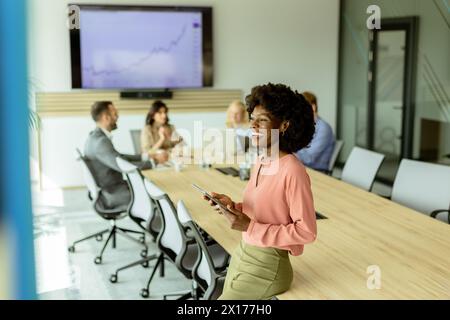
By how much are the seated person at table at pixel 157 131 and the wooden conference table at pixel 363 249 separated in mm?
1418

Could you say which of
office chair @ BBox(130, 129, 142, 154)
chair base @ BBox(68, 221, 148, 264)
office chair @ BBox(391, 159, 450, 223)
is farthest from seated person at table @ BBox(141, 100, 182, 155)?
office chair @ BBox(391, 159, 450, 223)

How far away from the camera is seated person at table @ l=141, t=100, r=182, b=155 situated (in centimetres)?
494

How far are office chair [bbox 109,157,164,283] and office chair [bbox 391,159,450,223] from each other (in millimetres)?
1645

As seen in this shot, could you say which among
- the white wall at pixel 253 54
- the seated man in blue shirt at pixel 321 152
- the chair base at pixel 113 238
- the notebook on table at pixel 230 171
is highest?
the white wall at pixel 253 54

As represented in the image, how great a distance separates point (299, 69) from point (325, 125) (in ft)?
10.5

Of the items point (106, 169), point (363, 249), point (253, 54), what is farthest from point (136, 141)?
point (363, 249)

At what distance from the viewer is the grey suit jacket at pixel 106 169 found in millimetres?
4133

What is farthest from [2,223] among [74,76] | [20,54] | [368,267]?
[74,76]

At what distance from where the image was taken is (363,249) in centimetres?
238

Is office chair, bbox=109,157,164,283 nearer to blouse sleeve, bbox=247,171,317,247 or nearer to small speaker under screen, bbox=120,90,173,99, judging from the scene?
blouse sleeve, bbox=247,171,317,247

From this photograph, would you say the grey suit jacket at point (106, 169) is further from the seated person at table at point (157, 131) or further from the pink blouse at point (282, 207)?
the pink blouse at point (282, 207)

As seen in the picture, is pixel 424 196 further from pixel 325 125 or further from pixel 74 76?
pixel 74 76

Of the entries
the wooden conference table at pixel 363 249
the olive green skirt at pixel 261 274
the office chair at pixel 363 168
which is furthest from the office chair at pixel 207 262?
the office chair at pixel 363 168

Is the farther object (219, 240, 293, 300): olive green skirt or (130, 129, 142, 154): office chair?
(130, 129, 142, 154): office chair
